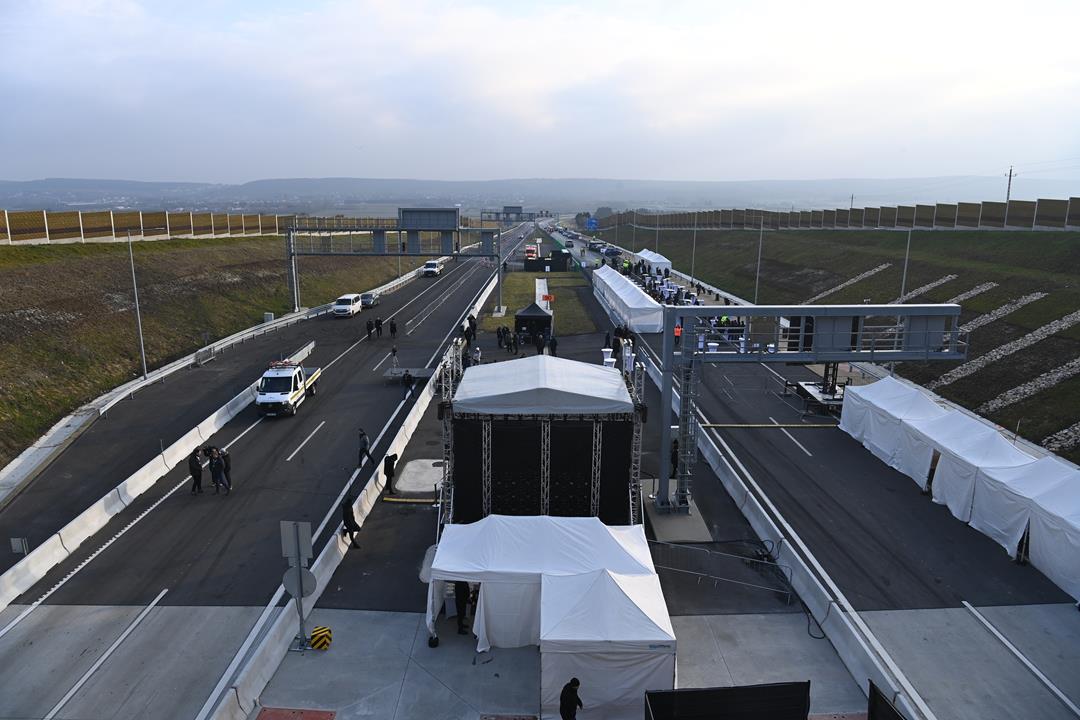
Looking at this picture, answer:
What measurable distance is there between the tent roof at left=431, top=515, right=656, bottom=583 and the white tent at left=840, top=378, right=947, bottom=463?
12430 millimetres

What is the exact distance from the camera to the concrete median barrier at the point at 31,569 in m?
14.5

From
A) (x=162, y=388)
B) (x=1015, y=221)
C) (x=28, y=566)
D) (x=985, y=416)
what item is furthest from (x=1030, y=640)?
(x=1015, y=221)

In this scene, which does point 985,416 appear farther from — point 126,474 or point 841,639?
point 126,474

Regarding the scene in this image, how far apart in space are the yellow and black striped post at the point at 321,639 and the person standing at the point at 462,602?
2.41m

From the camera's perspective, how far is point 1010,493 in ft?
55.6

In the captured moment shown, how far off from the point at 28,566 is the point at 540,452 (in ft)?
37.6

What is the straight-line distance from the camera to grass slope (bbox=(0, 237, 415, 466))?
27.7 meters

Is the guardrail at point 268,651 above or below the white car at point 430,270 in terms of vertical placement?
below

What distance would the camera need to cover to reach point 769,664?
12664 mm

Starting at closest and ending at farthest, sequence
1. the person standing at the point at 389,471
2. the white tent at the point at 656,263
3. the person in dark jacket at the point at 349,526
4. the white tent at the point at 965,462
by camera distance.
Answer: the person in dark jacket at the point at 349,526 < the white tent at the point at 965,462 < the person standing at the point at 389,471 < the white tent at the point at 656,263

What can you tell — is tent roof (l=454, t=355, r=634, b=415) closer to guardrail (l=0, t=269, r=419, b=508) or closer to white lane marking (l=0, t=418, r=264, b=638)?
white lane marking (l=0, t=418, r=264, b=638)

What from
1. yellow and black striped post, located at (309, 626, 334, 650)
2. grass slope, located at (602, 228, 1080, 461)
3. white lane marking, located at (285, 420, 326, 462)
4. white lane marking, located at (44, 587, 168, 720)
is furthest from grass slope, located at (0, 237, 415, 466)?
grass slope, located at (602, 228, 1080, 461)

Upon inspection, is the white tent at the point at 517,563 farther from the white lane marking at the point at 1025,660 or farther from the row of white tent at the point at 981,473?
the row of white tent at the point at 981,473

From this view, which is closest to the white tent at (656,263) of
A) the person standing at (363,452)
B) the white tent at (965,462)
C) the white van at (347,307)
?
the white van at (347,307)
